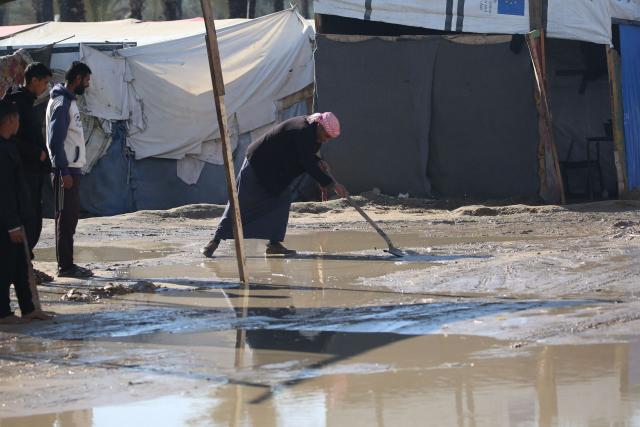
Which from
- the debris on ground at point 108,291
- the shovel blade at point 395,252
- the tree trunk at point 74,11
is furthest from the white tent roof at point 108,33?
the debris on ground at point 108,291

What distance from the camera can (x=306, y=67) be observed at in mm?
16531

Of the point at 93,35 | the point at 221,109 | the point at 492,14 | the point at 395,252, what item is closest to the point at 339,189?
the point at 395,252

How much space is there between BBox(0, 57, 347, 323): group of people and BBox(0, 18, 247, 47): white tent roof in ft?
24.6

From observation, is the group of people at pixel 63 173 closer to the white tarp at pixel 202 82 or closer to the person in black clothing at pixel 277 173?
the person in black clothing at pixel 277 173

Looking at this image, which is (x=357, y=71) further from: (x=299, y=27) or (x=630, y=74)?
(x=630, y=74)

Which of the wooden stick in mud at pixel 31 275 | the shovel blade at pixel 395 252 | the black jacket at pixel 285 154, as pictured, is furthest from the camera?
the shovel blade at pixel 395 252

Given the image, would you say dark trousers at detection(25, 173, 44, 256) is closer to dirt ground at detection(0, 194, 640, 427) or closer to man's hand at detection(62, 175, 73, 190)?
man's hand at detection(62, 175, 73, 190)

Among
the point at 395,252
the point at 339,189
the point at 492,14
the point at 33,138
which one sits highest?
the point at 492,14

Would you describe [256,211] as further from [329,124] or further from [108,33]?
[108,33]

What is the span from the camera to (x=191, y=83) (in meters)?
16.2

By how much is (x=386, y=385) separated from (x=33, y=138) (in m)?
3.95

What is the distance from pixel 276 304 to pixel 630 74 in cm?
848

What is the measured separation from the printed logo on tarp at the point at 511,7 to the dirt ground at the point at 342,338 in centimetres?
444

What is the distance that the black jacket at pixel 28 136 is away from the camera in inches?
321
